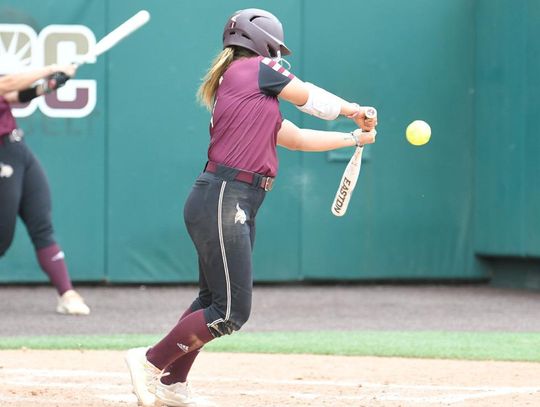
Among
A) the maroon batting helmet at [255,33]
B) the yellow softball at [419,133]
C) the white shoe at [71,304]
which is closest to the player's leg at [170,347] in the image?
the maroon batting helmet at [255,33]

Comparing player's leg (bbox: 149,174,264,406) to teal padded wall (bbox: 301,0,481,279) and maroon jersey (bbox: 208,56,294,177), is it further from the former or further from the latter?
teal padded wall (bbox: 301,0,481,279)

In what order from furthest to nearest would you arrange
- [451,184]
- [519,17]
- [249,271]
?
[451,184] < [519,17] < [249,271]

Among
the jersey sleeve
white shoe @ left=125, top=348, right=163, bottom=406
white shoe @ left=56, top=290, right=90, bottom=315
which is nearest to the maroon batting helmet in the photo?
the jersey sleeve

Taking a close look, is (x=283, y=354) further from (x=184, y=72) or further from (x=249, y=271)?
(x=184, y=72)

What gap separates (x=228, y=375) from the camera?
6.76 meters

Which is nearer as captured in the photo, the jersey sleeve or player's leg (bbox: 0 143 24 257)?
the jersey sleeve

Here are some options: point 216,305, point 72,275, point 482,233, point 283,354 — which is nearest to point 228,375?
point 283,354

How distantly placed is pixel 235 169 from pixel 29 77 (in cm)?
247

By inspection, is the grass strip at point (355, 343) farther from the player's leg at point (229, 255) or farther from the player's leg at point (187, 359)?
the player's leg at point (229, 255)

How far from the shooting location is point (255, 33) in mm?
5352

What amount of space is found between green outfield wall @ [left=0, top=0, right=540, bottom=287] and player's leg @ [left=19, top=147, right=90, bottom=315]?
6.03ft

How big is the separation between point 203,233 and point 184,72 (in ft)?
19.6

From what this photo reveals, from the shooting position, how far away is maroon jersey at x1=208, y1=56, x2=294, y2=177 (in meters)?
5.22

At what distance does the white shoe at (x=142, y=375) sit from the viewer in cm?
540
